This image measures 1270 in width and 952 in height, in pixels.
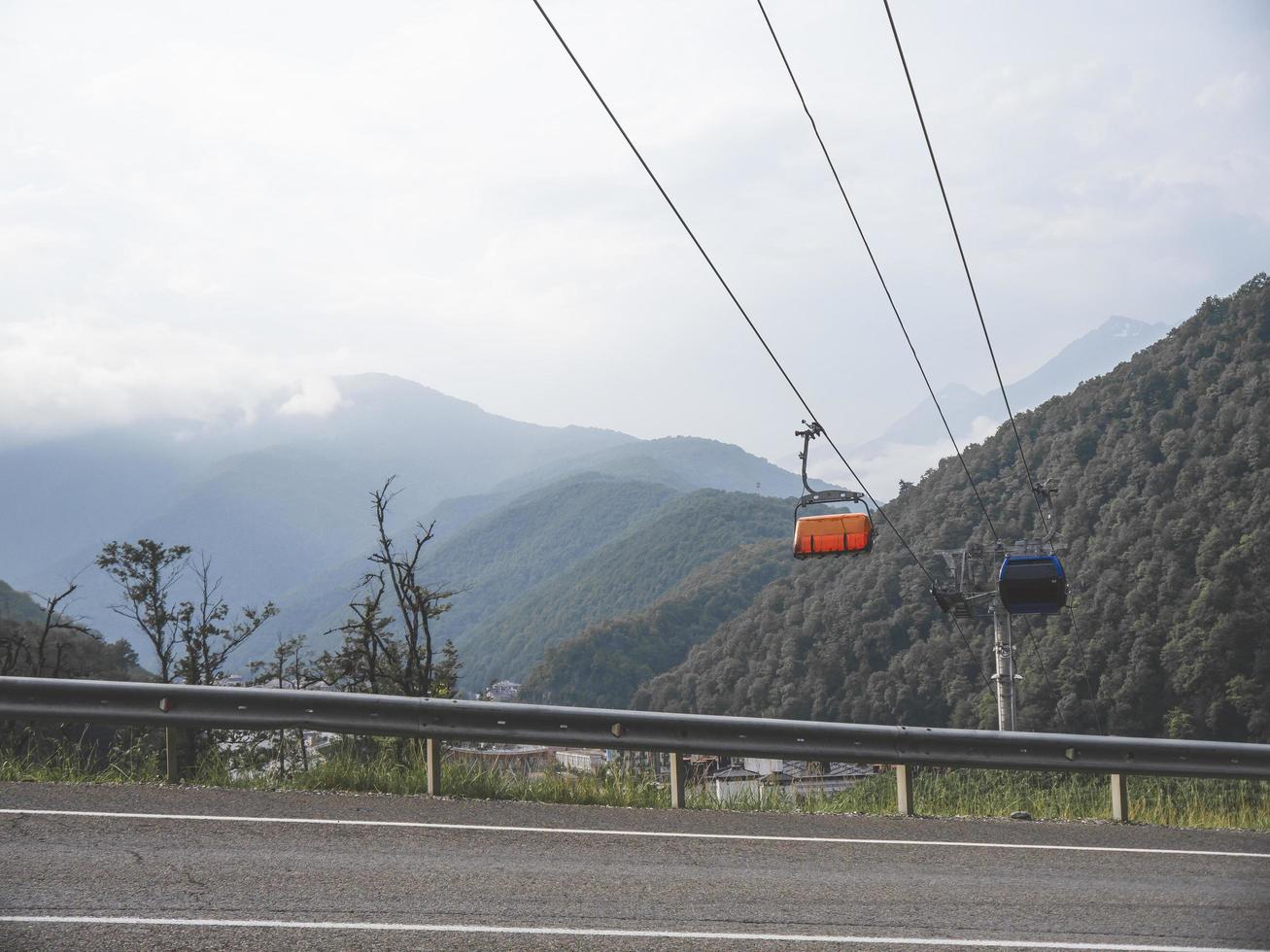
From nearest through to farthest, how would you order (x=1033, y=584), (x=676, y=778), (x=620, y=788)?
(x=676, y=778) → (x=620, y=788) → (x=1033, y=584)

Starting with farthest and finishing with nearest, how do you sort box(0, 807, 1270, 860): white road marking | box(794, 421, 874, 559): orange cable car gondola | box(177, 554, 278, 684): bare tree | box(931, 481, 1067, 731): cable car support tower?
box(177, 554, 278, 684): bare tree < box(931, 481, 1067, 731): cable car support tower < box(794, 421, 874, 559): orange cable car gondola < box(0, 807, 1270, 860): white road marking

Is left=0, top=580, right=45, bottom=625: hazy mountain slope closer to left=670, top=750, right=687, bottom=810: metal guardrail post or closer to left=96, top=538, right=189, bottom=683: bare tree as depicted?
left=96, top=538, right=189, bottom=683: bare tree

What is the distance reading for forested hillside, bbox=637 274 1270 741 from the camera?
69312 millimetres

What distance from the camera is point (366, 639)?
70.0 ft

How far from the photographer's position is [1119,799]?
938 cm

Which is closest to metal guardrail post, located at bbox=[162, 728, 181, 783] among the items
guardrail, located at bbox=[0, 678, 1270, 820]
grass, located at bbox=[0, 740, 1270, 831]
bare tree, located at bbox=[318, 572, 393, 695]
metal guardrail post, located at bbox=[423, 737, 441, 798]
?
guardrail, located at bbox=[0, 678, 1270, 820]

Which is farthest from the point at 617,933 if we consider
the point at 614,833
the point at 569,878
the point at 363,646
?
the point at 363,646

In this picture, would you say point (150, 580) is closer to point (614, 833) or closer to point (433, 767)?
point (433, 767)

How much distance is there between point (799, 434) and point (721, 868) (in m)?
12.9

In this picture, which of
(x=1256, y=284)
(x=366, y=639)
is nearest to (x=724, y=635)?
(x=1256, y=284)

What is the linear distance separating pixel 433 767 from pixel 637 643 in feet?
472

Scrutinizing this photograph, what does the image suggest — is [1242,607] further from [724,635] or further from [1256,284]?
[1256,284]

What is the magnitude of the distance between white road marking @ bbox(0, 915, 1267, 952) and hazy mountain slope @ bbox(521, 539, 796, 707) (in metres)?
129

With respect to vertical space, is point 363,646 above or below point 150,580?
below
